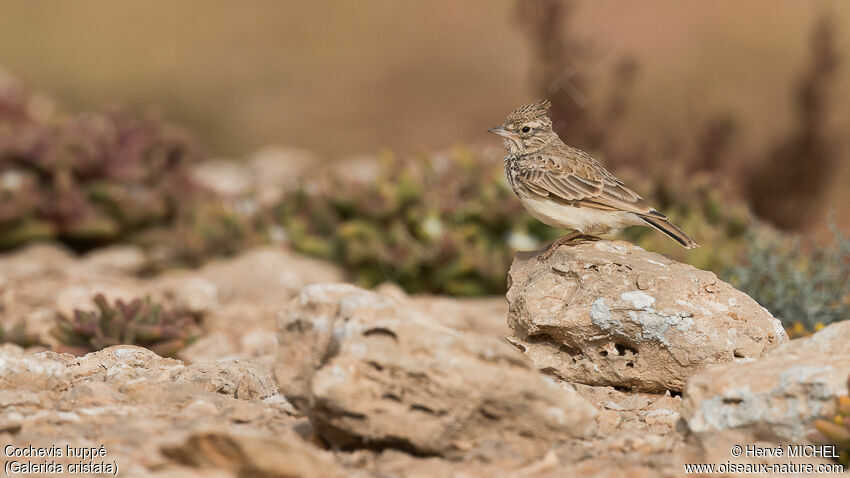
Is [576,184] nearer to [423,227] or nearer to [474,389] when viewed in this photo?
[474,389]

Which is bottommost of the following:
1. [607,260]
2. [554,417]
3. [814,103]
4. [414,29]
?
[554,417]

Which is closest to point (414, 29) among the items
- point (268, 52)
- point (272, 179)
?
point (268, 52)

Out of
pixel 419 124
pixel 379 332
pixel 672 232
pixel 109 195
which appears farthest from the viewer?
pixel 419 124

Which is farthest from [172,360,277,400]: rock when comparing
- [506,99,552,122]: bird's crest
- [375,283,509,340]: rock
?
[506,99,552,122]: bird's crest

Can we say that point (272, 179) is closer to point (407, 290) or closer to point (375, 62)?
point (407, 290)

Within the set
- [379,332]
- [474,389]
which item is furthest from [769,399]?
[379,332]

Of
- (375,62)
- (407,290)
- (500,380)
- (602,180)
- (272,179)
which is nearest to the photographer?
(500,380)

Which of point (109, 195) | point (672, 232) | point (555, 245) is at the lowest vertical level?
point (555, 245)
